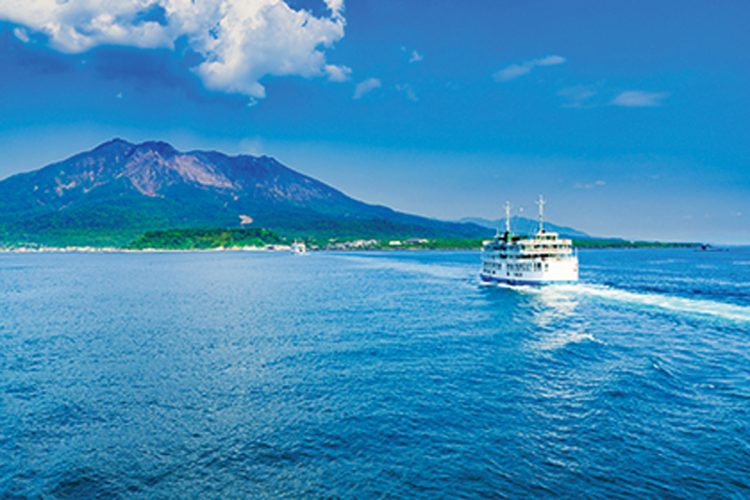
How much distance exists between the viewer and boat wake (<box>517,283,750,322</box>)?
56.2m

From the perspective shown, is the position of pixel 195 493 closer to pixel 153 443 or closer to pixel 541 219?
pixel 153 443

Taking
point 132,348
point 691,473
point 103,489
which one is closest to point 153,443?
point 103,489

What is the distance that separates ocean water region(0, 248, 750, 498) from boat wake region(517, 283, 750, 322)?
4.48 ft

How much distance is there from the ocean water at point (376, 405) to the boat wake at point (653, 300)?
137 cm

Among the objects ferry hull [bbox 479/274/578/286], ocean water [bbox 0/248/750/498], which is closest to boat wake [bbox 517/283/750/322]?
ferry hull [bbox 479/274/578/286]

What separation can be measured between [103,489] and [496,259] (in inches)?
3273

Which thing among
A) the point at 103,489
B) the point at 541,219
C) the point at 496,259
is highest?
the point at 541,219

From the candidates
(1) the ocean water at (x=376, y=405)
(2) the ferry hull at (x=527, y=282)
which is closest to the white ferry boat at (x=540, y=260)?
(2) the ferry hull at (x=527, y=282)

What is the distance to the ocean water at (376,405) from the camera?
62.5ft

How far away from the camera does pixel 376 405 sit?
2672cm

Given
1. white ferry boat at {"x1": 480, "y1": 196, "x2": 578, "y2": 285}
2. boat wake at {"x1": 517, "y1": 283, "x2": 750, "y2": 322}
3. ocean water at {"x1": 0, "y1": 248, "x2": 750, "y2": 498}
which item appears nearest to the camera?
ocean water at {"x1": 0, "y1": 248, "x2": 750, "y2": 498}

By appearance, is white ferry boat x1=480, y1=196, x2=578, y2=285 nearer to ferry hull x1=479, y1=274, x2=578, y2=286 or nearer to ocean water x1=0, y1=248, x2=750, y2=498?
ferry hull x1=479, y1=274, x2=578, y2=286

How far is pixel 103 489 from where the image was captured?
18.3 m

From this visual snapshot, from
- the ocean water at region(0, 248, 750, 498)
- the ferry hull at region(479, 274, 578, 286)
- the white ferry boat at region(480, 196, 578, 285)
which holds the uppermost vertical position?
the white ferry boat at region(480, 196, 578, 285)
